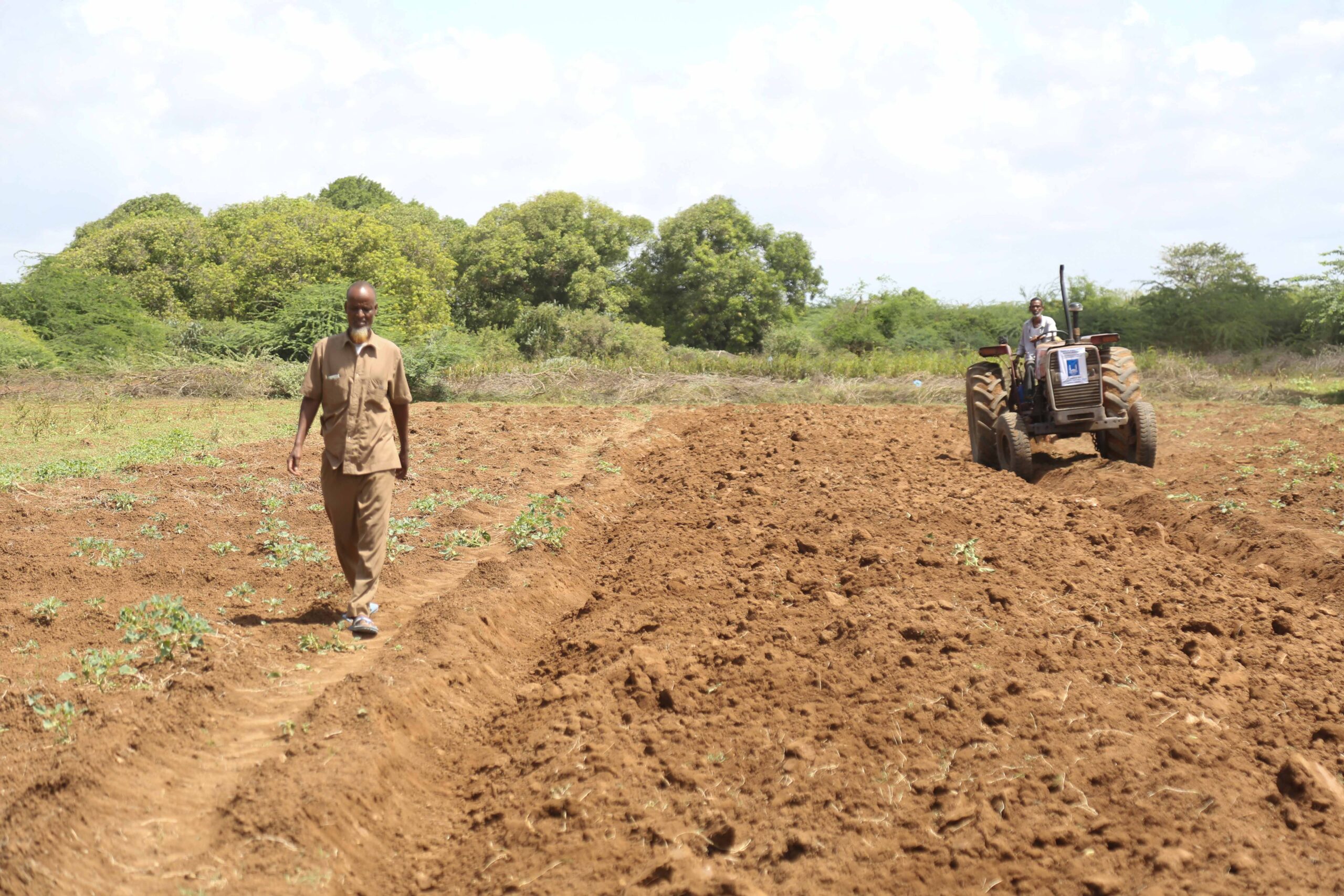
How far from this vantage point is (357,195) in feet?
179

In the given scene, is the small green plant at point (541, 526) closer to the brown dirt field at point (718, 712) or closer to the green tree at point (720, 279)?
the brown dirt field at point (718, 712)

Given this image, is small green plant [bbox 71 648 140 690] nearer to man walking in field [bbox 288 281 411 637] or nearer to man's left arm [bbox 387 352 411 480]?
man walking in field [bbox 288 281 411 637]

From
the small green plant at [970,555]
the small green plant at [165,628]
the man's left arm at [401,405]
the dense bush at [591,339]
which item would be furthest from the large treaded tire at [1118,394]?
the dense bush at [591,339]

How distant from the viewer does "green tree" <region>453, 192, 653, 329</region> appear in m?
39.0

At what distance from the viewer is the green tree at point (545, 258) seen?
38969mm

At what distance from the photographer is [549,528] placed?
905 centimetres

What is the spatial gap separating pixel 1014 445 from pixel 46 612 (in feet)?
29.0

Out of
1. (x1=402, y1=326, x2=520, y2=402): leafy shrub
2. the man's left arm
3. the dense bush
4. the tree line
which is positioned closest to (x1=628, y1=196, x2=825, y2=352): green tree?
the tree line

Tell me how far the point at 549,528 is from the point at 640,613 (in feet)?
8.13

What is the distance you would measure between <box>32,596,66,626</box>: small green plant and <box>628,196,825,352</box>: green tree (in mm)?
32409

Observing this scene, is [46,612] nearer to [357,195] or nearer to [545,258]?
[545,258]

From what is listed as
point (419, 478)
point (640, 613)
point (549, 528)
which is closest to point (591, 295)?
point (419, 478)

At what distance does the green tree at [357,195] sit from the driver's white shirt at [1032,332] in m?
44.7

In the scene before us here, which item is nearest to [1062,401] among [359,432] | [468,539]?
[468,539]
